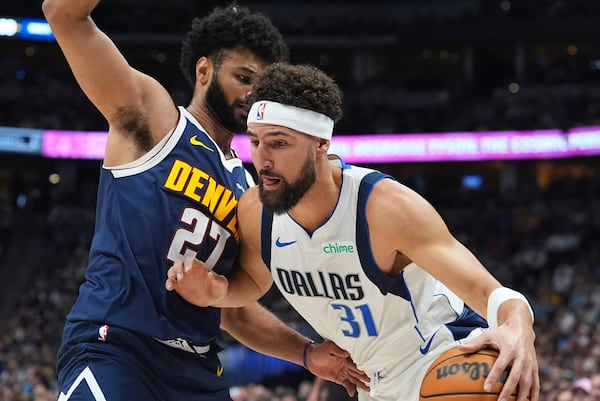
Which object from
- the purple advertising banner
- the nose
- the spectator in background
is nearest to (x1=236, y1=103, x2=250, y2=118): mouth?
the nose

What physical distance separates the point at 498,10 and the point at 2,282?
16.1 meters

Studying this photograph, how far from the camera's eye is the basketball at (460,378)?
111 inches

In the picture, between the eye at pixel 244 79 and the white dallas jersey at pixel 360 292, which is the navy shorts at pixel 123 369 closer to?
the white dallas jersey at pixel 360 292

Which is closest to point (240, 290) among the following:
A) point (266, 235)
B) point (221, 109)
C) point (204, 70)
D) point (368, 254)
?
point (266, 235)

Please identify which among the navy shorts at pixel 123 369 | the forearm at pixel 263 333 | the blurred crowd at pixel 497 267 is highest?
the blurred crowd at pixel 497 267

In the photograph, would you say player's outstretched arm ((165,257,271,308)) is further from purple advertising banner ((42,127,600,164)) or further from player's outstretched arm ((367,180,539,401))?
purple advertising banner ((42,127,600,164))

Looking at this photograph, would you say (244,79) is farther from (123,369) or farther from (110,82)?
(123,369)

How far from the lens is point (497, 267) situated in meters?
19.8

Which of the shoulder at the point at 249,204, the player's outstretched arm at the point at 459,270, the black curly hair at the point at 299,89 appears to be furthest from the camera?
the shoulder at the point at 249,204

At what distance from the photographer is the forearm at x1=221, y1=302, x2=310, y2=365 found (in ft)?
13.7

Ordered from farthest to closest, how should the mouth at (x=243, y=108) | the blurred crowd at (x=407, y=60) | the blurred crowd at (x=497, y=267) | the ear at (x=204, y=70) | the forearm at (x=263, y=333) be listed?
the blurred crowd at (x=407, y=60)
the blurred crowd at (x=497, y=267)
the forearm at (x=263, y=333)
the ear at (x=204, y=70)
the mouth at (x=243, y=108)

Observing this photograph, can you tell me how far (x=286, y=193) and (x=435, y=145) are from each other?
19500mm

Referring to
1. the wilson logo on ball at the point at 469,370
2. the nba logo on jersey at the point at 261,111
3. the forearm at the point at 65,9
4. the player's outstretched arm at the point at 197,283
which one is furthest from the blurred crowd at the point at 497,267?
the forearm at the point at 65,9

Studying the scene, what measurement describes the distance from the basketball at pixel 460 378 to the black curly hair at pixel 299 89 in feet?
3.59
